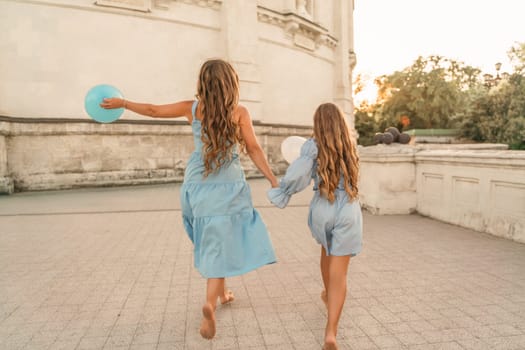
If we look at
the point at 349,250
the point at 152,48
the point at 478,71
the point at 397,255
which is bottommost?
the point at 397,255

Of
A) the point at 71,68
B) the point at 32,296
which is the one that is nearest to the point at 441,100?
the point at 71,68

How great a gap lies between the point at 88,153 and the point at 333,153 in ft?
38.7

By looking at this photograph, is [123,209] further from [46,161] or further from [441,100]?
[441,100]

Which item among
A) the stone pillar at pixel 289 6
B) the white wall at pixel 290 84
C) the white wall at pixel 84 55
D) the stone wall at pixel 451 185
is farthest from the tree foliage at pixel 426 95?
the stone wall at pixel 451 185

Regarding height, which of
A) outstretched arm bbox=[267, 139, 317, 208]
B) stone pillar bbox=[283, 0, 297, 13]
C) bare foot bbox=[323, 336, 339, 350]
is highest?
stone pillar bbox=[283, 0, 297, 13]

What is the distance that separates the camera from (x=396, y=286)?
3.62 metres

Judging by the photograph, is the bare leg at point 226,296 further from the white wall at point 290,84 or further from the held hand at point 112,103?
the white wall at point 290,84

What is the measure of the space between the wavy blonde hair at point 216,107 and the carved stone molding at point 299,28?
14.9 meters

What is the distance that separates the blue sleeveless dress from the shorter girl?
1.07 feet

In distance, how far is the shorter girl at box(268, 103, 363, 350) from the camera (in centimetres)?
256

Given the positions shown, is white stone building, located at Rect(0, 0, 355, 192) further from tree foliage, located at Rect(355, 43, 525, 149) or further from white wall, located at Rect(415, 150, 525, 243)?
tree foliage, located at Rect(355, 43, 525, 149)

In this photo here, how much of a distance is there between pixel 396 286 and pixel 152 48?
12801 mm

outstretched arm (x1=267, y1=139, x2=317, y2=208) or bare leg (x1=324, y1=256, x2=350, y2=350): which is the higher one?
outstretched arm (x1=267, y1=139, x2=317, y2=208)

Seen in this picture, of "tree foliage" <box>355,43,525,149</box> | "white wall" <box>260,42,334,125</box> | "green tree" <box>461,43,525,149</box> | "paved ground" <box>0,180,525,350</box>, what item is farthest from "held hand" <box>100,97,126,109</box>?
"tree foliage" <box>355,43,525,149</box>
